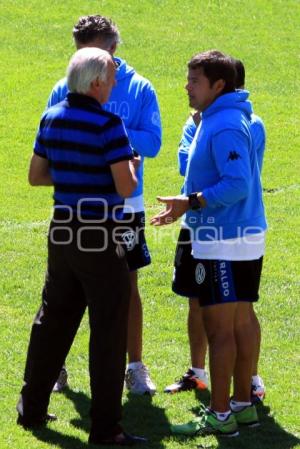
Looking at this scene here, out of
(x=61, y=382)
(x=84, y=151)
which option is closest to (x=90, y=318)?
(x=84, y=151)

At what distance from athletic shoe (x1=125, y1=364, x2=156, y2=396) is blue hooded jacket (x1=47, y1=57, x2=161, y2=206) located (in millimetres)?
1097

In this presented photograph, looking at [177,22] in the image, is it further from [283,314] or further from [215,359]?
[215,359]

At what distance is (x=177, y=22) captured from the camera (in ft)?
62.2

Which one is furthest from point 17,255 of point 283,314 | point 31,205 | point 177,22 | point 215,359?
point 177,22

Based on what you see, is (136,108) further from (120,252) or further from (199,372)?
(199,372)

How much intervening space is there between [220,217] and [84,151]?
2.79 feet

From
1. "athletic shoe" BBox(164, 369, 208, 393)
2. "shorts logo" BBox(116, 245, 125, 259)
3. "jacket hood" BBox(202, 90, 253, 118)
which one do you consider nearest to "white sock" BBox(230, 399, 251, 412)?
"athletic shoe" BBox(164, 369, 208, 393)

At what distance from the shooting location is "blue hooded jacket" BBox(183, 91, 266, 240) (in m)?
5.62

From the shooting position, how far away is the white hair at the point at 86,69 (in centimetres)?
545

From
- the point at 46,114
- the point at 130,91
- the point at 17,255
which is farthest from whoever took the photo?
the point at 17,255

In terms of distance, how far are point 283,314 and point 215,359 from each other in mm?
2211

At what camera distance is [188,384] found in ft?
21.9

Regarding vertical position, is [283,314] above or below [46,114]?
below

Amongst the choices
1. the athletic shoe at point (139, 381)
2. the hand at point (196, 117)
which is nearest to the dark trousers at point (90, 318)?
the athletic shoe at point (139, 381)
